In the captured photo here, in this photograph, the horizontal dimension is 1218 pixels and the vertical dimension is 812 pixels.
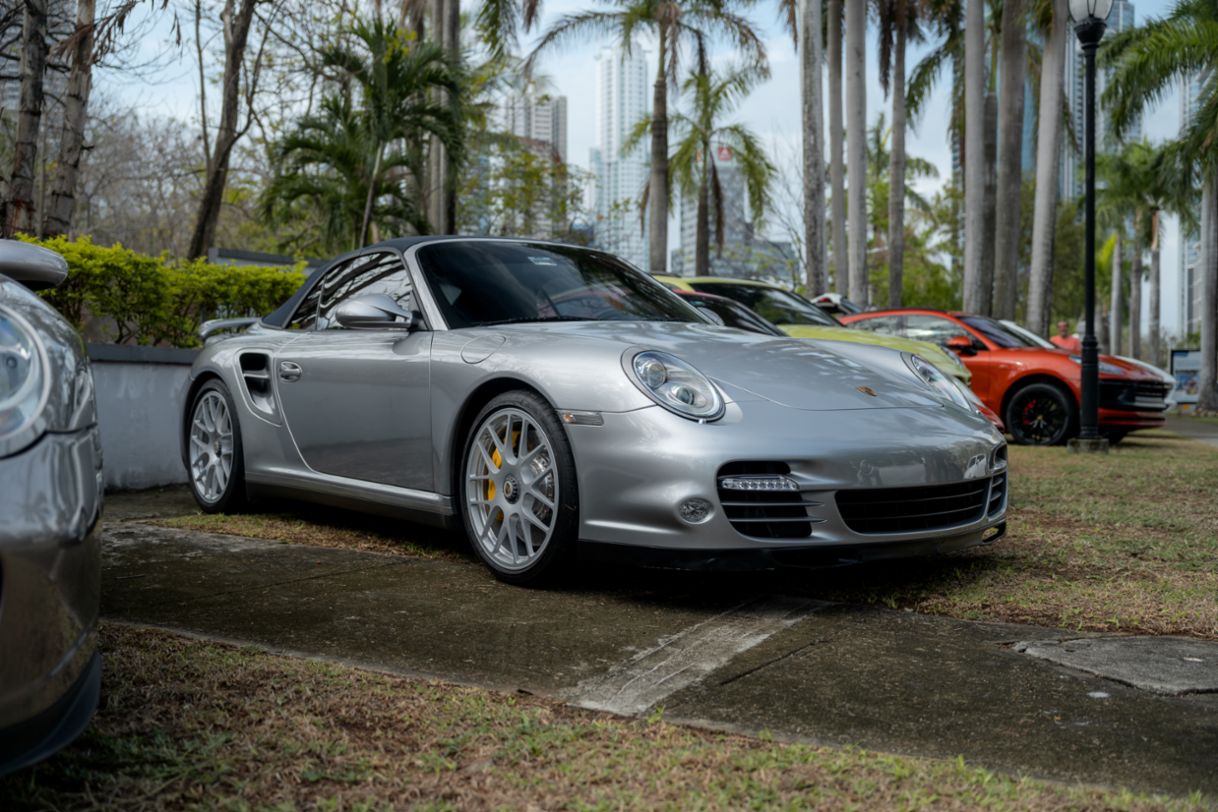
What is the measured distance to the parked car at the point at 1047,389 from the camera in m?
12.5

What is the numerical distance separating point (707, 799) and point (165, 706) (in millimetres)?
1295

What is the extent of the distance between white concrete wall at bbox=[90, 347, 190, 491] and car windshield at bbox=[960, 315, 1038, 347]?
875cm

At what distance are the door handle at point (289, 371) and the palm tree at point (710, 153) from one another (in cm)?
2491

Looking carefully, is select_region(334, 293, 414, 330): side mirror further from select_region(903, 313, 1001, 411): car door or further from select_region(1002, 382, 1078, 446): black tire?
select_region(1002, 382, 1078, 446): black tire

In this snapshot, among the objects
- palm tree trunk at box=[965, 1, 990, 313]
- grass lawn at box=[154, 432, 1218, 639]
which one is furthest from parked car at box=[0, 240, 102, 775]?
palm tree trunk at box=[965, 1, 990, 313]

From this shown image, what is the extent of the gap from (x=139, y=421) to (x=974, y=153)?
20.6m

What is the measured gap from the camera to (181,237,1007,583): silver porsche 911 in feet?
12.8

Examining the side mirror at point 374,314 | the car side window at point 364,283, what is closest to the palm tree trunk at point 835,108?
the car side window at point 364,283

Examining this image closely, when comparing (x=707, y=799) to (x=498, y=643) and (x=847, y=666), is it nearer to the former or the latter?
(x=847, y=666)

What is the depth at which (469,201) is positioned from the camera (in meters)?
38.5

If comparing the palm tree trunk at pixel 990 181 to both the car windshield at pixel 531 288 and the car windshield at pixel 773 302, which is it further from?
the car windshield at pixel 531 288

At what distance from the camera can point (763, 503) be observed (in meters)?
3.88

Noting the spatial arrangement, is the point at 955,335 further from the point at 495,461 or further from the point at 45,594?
the point at 45,594

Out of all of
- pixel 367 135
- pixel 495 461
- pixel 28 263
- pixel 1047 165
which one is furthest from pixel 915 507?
pixel 1047 165
